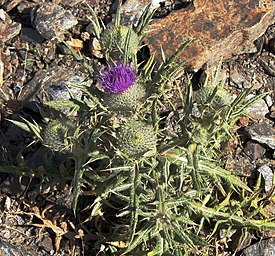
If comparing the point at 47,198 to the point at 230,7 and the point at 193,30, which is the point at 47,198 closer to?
the point at 193,30

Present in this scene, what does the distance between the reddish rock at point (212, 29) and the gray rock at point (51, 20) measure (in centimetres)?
96

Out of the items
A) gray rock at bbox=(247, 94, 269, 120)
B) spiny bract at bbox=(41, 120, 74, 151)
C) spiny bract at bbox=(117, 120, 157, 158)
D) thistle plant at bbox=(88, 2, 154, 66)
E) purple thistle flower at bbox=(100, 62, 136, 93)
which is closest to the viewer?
spiny bract at bbox=(117, 120, 157, 158)

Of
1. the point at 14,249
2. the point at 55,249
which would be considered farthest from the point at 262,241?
the point at 14,249

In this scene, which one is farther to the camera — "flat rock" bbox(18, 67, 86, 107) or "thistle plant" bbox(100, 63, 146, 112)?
"flat rock" bbox(18, 67, 86, 107)

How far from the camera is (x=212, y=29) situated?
571cm

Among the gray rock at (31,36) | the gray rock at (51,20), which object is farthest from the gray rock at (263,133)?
the gray rock at (31,36)

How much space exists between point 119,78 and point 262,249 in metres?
2.08

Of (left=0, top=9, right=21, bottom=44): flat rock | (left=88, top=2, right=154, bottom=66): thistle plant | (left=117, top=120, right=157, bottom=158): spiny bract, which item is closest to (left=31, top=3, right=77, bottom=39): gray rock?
(left=0, top=9, right=21, bottom=44): flat rock

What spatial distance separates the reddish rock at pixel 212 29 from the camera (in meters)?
5.57

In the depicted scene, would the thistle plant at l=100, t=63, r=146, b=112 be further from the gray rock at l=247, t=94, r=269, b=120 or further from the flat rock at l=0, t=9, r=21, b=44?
the flat rock at l=0, t=9, r=21, b=44

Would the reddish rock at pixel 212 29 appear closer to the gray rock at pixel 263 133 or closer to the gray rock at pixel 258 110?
the gray rock at pixel 258 110

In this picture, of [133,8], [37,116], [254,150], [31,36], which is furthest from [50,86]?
[254,150]

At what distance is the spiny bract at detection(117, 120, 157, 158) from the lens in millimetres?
3531

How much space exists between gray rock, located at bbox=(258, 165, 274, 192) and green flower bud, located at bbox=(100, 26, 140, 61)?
178 cm
